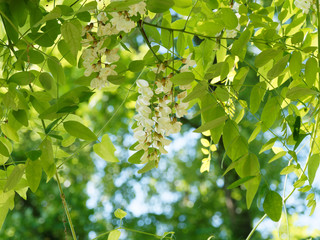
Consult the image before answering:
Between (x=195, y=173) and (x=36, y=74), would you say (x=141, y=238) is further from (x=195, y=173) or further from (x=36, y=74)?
(x=36, y=74)

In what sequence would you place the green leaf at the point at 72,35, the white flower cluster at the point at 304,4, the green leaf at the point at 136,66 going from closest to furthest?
the green leaf at the point at 72,35 < the green leaf at the point at 136,66 < the white flower cluster at the point at 304,4

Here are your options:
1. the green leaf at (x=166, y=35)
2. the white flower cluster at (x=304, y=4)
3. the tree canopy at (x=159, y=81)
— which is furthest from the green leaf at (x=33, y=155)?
the white flower cluster at (x=304, y=4)

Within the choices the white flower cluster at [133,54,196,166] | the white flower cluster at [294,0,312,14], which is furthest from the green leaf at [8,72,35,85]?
the white flower cluster at [294,0,312,14]

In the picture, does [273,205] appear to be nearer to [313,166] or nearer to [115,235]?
[313,166]

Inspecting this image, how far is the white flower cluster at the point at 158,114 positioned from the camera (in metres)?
0.41

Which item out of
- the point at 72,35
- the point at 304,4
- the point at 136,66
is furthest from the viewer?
the point at 304,4

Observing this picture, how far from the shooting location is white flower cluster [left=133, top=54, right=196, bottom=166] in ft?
1.36

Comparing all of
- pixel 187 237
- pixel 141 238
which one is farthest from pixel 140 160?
pixel 187 237

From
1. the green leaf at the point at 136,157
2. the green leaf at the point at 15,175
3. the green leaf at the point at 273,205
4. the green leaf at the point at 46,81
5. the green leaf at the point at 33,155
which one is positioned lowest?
the green leaf at the point at 273,205

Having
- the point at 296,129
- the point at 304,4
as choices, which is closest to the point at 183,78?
the point at 296,129

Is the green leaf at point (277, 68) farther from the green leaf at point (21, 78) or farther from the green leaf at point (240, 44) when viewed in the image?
the green leaf at point (21, 78)

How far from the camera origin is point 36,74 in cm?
44

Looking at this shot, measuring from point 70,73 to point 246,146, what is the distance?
10.2 feet

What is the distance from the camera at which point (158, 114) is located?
433 mm
